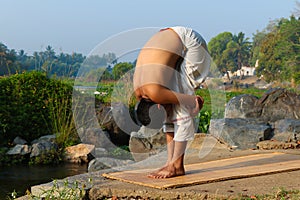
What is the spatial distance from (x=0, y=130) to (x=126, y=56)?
17.3ft

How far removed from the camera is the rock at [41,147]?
26.8 ft

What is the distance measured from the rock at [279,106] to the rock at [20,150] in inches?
154

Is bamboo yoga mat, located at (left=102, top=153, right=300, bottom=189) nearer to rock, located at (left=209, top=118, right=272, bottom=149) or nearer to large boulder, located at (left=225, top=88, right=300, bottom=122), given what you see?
rock, located at (left=209, top=118, right=272, bottom=149)

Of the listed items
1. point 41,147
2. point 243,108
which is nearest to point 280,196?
point 243,108

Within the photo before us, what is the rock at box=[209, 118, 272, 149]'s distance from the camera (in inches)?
276

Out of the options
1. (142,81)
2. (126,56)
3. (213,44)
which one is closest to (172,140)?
(142,81)

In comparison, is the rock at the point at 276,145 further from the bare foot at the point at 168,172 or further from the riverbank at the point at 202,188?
the bare foot at the point at 168,172

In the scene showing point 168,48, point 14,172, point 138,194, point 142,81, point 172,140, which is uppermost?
point 168,48

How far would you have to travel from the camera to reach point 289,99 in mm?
8273

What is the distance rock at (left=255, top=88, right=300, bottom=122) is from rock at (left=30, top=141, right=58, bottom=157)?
3511 millimetres

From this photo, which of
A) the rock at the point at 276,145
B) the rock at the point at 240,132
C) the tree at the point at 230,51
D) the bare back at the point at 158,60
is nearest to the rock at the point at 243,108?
the rock at the point at 240,132

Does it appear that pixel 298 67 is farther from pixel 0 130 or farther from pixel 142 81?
pixel 142 81

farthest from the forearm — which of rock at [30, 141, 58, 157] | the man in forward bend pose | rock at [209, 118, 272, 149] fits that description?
rock at [30, 141, 58, 157]

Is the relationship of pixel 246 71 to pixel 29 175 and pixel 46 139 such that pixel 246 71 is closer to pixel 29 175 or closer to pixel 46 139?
pixel 46 139
